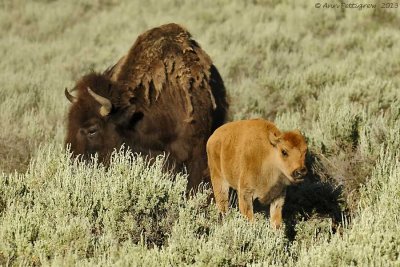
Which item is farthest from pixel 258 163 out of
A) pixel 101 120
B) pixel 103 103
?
pixel 101 120

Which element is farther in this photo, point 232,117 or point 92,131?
point 232,117

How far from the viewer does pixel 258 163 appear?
5145 mm

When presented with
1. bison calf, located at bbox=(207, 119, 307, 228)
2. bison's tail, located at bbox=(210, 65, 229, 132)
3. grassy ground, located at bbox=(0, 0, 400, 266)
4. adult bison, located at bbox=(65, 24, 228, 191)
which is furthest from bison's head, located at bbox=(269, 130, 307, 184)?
bison's tail, located at bbox=(210, 65, 229, 132)

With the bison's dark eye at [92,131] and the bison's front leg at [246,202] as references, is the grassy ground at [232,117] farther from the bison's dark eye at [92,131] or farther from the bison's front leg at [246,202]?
the bison's dark eye at [92,131]

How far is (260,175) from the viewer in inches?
201

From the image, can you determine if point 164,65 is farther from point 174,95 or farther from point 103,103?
point 103,103

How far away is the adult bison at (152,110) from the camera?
670 centimetres

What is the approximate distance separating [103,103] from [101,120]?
0.81ft

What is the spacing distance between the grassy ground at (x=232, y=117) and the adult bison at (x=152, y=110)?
546 mm

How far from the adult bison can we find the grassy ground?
55cm

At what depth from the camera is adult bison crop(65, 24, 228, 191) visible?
22.0 ft

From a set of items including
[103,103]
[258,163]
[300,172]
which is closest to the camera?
[300,172]

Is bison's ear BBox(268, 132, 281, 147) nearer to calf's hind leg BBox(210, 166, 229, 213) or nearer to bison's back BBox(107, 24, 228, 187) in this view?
calf's hind leg BBox(210, 166, 229, 213)

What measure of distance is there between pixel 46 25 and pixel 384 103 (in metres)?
10.6
